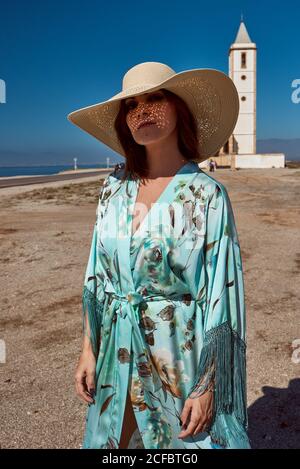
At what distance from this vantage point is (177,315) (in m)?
1.81

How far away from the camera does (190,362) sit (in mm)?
1828

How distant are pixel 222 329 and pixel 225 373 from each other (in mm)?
182

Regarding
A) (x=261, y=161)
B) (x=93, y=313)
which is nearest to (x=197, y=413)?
(x=93, y=313)

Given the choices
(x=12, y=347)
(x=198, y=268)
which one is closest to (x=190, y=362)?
(x=198, y=268)

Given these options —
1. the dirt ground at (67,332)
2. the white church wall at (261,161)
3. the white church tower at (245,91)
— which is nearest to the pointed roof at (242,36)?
the white church tower at (245,91)

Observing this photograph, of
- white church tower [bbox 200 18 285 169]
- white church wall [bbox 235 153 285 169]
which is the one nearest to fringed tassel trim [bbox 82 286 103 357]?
white church wall [bbox 235 153 285 169]

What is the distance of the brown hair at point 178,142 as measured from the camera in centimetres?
203

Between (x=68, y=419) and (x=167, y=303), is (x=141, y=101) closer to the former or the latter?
(x=167, y=303)

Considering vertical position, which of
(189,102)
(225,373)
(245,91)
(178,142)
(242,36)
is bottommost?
(225,373)

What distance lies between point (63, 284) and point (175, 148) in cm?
522

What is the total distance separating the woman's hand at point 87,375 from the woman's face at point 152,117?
98 cm

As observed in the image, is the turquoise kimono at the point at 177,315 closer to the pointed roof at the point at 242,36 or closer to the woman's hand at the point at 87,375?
the woman's hand at the point at 87,375

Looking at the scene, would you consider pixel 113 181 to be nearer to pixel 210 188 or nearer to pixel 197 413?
pixel 210 188

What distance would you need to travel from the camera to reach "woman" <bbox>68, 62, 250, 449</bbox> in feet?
5.83
